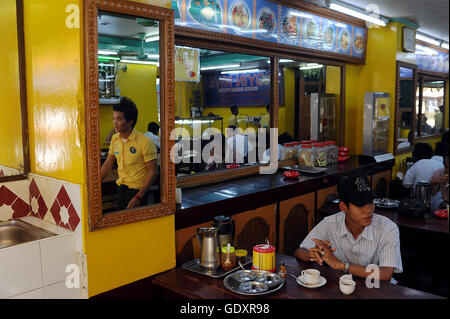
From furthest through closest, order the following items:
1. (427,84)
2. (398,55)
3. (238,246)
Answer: (427,84), (398,55), (238,246)

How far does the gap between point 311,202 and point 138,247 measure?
2226mm

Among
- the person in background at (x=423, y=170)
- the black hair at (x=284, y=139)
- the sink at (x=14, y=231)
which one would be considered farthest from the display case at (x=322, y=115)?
the sink at (x=14, y=231)

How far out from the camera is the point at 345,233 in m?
2.38

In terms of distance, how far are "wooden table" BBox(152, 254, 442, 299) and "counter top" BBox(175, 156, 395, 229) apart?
1.77 feet

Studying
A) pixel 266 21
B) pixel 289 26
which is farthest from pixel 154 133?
pixel 289 26

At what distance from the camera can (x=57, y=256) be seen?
7.23ft

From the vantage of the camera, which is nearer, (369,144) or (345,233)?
(345,233)

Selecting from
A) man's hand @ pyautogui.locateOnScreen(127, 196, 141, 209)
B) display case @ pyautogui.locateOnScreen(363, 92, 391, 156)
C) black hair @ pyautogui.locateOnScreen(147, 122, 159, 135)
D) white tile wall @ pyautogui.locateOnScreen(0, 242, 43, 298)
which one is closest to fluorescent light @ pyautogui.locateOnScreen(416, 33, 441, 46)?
display case @ pyautogui.locateOnScreen(363, 92, 391, 156)

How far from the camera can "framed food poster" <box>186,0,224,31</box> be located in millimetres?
3258

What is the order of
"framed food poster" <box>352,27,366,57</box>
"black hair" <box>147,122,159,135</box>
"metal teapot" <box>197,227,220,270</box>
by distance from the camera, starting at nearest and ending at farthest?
"metal teapot" <box>197,227,220,270</box>, "black hair" <box>147,122,159,135</box>, "framed food poster" <box>352,27,366,57</box>

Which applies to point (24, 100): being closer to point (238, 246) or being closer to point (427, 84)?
point (238, 246)

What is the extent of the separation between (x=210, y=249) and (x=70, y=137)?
997 millimetres

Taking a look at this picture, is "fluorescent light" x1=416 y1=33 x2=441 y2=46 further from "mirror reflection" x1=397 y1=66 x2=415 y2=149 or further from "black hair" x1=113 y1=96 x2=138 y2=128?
"black hair" x1=113 y1=96 x2=138 y2=128
